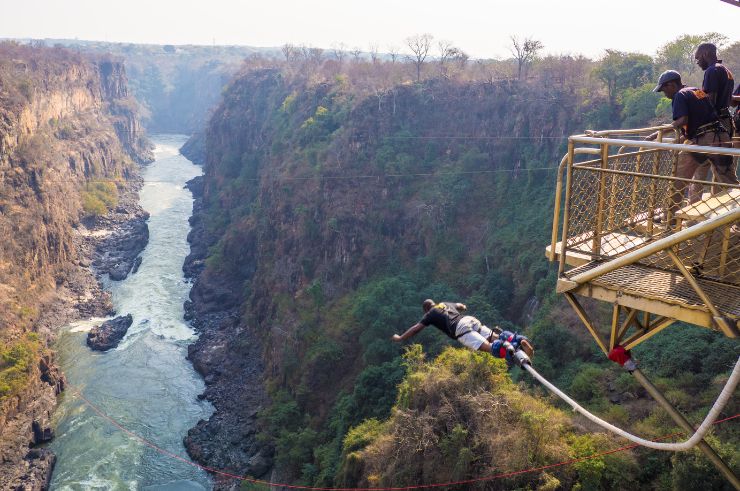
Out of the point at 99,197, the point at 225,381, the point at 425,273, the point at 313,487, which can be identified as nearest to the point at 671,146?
the point at 313,487

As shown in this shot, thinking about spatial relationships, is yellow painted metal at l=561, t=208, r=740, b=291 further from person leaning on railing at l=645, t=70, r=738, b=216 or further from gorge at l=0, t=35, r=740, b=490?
gorge at l=0, t=35, r=740, b=490

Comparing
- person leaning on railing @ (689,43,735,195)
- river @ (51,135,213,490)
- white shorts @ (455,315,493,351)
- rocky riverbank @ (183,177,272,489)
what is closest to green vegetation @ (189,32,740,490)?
rocky riverbank @ (183,177,272,489)

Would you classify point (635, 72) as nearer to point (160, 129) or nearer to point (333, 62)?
point (333, 62)

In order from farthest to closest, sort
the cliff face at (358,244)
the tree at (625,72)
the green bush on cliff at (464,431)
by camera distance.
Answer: the tree at (625,72) < the cliff face at (358,244) < the green bush on cliff at (464,431)

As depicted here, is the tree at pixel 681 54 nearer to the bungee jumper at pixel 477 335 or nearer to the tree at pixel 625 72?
the tree at pixel 625 72

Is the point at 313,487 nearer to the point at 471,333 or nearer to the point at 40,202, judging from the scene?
the point at 471,333

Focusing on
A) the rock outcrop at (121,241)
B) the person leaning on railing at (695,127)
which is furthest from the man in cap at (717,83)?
the rock outcrop at (121,241)

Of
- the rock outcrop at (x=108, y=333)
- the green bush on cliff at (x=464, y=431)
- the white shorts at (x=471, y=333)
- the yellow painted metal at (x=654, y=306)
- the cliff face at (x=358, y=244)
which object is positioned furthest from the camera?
the rock outcrop at (x=108, y=333)

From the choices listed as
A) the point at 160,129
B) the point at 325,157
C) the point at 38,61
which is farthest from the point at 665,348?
the point at 160,129
